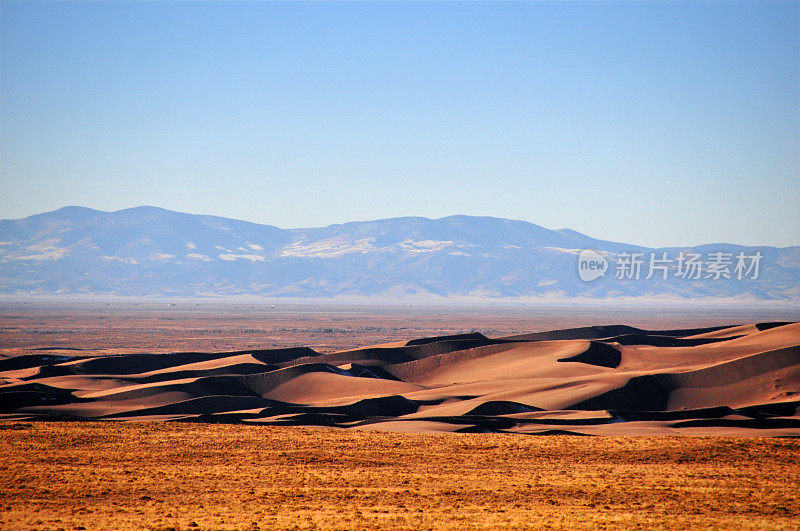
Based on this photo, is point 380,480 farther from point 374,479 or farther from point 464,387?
point 464,387

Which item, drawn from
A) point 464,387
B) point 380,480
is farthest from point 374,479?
point 464,387

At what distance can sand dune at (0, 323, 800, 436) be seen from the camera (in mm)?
26047

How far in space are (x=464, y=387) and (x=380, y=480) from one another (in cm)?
1668

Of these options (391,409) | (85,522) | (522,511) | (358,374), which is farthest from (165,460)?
(358,374)

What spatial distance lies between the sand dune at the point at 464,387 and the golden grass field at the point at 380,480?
327cm

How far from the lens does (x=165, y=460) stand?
63.6ft

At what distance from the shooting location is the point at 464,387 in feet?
110

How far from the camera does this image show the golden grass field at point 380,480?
543 inches

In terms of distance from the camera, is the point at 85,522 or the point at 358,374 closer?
the point at 85,522

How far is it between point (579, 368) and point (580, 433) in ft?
41.0

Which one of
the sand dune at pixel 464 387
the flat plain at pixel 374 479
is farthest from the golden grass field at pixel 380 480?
the sand dune at pixel 464 387

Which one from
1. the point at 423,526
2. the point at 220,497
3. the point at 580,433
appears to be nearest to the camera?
the point at 423,526

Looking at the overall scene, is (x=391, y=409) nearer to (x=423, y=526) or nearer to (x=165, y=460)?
(x=165, y=460)

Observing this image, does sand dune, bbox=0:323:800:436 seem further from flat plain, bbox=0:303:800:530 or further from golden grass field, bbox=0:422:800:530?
golden grass field, bbox=0:422:800:530
